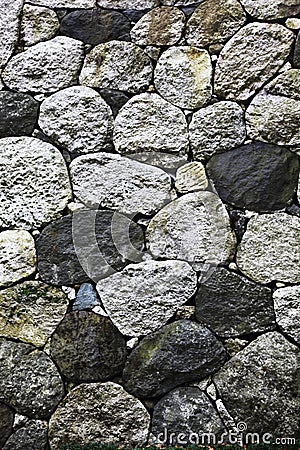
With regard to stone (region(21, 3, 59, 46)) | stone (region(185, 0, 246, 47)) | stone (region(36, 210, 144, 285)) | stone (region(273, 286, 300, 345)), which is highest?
stone (region(21, 3, 59, 46))

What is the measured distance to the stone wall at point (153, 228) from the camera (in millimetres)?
2770

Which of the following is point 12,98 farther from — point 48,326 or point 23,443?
point 23,443

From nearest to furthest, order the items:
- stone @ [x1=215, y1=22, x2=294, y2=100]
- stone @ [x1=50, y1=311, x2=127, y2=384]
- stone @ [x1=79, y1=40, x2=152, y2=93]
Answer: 1. stone @ [x1=50, y1=311, x2=127, y2=384]
2. stone @ [x1=215, y1=22, x2=294, y2=100]
3. stone @ [x1=79, y1=40, x2=152, y2=93]

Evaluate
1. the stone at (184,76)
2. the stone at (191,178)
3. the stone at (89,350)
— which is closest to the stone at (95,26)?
the stone at (184,76)

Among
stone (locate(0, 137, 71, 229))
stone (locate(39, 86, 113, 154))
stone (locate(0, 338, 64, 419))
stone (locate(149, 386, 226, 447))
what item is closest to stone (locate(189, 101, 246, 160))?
stone (locate(39, 86, 113, 154))

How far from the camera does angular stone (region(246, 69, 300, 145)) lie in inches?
113

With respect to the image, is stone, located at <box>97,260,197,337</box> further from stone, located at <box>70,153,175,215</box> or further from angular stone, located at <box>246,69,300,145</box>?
angular stone, located at <box>246,69,300,145</box>

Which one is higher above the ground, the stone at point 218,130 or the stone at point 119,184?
the stone at point 218,130

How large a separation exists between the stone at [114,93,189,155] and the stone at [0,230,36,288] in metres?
0.71

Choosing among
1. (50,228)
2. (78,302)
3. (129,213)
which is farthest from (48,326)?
(129,213)

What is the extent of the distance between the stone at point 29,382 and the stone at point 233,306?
2.68 ft

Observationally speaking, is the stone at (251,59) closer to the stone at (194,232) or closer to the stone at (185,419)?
the stone at (194,232)

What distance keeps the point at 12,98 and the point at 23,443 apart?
6.01 feet

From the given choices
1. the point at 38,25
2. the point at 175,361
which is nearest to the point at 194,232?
the point at 175,361
